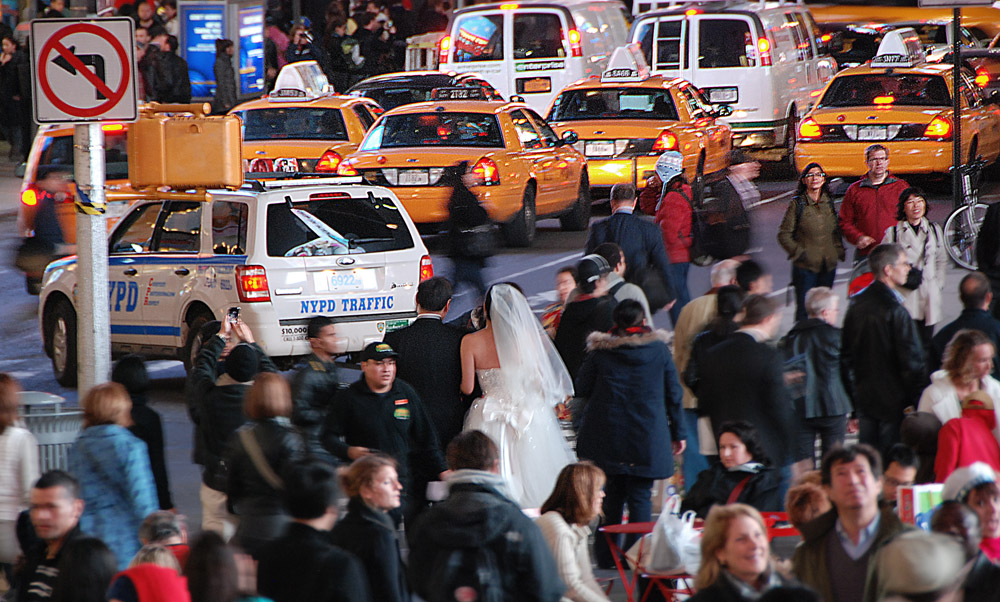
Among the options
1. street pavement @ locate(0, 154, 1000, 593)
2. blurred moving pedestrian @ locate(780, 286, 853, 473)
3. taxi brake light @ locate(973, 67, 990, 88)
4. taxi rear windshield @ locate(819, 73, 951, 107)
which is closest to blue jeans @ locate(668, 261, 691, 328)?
street pavement @ locate(0, 154, 1000, 593)

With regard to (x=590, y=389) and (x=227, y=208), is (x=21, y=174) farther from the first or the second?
(x=590, y=389)

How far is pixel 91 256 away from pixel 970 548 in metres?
5.68

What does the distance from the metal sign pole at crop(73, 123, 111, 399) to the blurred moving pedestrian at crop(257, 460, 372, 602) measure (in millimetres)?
3805

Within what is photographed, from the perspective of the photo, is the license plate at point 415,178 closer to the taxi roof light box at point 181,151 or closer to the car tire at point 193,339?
the car tire at point 193,339

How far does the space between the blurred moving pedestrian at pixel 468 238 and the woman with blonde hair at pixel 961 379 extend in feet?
19.7

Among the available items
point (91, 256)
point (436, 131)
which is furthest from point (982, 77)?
point (91, 256)

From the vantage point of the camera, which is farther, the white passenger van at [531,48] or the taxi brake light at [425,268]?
the white passenger van at [531,48]

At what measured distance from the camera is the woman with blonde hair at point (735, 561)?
536 cm

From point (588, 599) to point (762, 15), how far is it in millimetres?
19233

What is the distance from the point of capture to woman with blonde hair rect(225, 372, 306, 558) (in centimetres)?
700

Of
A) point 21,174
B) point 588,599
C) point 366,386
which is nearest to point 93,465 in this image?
point 366,386

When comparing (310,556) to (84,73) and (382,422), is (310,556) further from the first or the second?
(84,73)

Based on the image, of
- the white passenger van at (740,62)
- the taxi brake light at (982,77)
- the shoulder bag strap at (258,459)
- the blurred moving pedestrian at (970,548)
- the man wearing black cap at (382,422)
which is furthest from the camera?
the taxi brake light at (982,77)

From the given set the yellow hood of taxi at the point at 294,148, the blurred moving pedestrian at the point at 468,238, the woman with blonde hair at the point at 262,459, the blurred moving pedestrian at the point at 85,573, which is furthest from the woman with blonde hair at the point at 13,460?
the yellow hood of taxi at the point at 294,148
